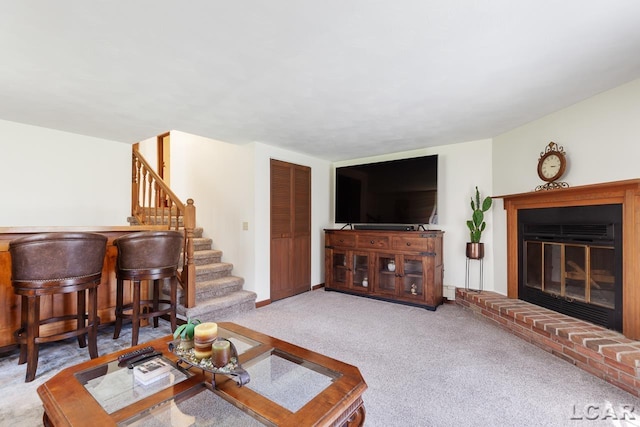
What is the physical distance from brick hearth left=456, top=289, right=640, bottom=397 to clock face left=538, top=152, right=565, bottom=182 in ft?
4.46

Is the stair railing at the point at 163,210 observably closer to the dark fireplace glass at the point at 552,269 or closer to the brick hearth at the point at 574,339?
the brick hearth at the point at 574,339

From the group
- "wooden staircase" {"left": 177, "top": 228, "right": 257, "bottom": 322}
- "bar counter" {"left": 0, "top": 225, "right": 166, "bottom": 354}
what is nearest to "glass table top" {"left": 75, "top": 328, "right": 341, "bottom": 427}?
"bar counter" {"left": 0, "top": 225, "right": 166, "bottom": 354}

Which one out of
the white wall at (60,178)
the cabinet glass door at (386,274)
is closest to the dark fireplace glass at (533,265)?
the cabinet glass door at (386,274)

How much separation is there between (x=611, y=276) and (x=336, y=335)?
2.47 meters

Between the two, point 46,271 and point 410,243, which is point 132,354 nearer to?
point 46,271

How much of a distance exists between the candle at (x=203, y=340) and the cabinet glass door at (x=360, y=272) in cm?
316

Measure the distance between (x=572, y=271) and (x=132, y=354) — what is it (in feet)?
12.2

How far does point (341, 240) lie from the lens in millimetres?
4672

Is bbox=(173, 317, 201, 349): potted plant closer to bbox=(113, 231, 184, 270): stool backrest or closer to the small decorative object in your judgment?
the small decorative object

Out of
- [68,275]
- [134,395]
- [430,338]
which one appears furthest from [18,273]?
[430,338]

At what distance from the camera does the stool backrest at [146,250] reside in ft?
8.63

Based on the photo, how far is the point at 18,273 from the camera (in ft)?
6.92

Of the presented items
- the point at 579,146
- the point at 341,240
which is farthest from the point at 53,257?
the point at 579,146

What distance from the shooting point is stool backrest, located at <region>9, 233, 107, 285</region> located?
2.08 metres
